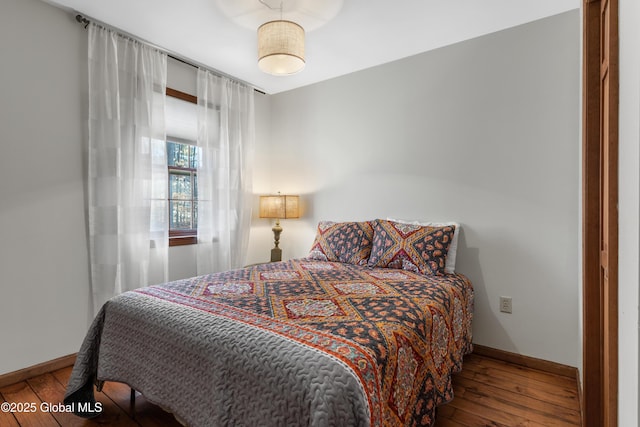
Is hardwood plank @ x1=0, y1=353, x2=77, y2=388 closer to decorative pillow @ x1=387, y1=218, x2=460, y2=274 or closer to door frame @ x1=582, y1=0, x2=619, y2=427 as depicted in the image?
decorative pillow @ x1=387, y1=218, x2=460, y2=274

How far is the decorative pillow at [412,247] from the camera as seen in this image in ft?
7.92

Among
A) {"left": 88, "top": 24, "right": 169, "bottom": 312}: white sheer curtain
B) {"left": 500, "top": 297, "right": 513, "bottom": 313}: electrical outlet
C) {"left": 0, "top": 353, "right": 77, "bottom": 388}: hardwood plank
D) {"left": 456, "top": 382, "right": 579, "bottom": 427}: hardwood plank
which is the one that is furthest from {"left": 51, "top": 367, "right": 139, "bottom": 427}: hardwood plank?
{"left": 500, "top": 297, "right": 513, "bottom": 313}: electrical outlet

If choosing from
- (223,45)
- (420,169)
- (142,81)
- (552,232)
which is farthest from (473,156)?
(142,81)

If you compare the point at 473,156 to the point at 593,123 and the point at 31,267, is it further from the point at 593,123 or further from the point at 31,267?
the point at 31,267

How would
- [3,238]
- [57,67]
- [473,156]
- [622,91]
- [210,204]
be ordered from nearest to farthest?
[622,91]
[3,238]
[57,67]
[473,156]
[210,204]

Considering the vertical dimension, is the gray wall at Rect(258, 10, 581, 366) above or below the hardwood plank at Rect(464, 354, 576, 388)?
above

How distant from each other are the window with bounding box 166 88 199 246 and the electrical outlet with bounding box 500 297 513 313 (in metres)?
2.70

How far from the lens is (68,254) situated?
2338 mm

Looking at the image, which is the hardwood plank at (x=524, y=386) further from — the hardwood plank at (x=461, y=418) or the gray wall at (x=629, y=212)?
the gray wall at (x=629, y=212)

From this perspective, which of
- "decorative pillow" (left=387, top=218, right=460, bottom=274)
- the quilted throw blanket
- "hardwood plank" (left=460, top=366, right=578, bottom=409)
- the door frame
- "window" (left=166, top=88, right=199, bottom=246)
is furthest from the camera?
"window" (left=166, top=88, right=199, bottom=246)

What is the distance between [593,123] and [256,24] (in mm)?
2172

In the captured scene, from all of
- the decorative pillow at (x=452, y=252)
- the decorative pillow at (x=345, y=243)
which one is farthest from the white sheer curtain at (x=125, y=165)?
the decorative pillow at (x=452, y=252)

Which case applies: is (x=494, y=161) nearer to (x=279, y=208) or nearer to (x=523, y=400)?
(x=523, y=400)

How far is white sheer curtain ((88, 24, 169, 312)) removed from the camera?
2.43 metres
